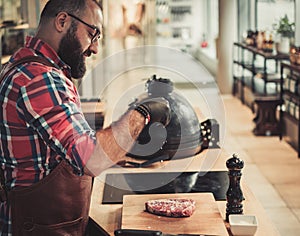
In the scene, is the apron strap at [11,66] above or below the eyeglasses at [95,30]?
below

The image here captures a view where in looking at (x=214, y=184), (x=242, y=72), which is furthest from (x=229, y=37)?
(x=214, y=184)

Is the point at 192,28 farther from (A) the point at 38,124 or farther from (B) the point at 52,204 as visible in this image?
(A) the point at 38,124

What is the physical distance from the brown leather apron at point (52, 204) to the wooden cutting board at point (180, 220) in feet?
0.62

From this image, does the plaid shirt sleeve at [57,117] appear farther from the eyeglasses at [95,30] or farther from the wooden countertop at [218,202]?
the wooden countertop at [218,202]

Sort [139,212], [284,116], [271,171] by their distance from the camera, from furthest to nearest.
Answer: [284,116]
[271,171]
[139,212]

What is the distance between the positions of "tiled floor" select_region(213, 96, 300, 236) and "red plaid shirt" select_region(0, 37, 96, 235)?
2.93m

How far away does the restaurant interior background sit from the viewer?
582cm

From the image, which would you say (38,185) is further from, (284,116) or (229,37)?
(229,37)

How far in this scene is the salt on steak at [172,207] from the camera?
91.9 inches

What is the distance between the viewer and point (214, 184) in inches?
114

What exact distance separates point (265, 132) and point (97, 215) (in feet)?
20.0

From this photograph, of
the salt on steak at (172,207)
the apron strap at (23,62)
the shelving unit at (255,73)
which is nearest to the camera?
the apron strap at (23,62)

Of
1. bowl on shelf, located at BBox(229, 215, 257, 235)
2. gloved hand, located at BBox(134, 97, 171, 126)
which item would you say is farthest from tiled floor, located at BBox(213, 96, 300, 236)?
gloved hand, located at BBox(134, 97, 171, 126)

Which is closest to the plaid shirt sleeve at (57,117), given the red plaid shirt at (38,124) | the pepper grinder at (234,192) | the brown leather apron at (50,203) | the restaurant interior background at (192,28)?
the red plaid shirt at (38,124)
